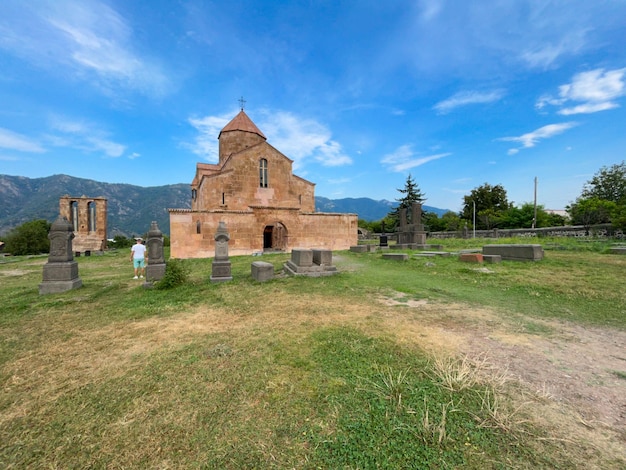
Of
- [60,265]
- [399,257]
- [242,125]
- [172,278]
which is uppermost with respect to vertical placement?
[242,125]

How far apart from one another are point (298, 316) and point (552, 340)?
382cm

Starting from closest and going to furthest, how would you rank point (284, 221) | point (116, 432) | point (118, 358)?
point (116, 432), point (118, 358), point (284, 221)

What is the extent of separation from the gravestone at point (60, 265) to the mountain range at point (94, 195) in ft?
355

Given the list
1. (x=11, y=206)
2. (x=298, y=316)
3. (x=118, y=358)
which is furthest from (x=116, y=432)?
(x=11, y=206)

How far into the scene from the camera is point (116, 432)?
2.11 m

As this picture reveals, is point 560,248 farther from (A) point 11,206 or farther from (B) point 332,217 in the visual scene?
(A) point 11,206

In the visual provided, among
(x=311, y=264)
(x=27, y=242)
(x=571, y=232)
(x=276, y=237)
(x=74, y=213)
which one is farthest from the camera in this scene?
(x=27, y=242)

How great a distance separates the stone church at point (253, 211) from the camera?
16438mm

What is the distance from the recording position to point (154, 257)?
8641mm

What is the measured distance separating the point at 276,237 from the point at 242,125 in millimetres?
11923

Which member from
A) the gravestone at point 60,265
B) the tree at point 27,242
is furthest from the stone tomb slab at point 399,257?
the tree at point 27,242

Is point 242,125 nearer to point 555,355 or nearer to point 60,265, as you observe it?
point 60,265

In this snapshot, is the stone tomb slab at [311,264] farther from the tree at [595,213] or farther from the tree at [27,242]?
the tree at [27,242]

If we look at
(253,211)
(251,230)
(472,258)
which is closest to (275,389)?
(472,258)
